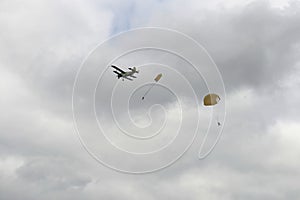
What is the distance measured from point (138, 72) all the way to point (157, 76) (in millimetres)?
18890

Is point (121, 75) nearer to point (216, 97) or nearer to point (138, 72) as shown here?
point (138, 72)

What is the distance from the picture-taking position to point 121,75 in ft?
400

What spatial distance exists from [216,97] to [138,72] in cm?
3137

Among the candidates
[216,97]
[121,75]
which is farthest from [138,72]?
[216,97]

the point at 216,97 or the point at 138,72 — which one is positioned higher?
the point at 138,72

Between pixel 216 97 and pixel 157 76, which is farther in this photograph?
pixel 216 97

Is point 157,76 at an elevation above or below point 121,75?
below

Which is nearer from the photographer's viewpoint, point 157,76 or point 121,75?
point 157,76

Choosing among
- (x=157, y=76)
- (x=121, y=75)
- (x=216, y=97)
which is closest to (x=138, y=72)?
(x=121, y=75)

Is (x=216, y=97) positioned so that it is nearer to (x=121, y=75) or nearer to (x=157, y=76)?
(x=157, y=76)

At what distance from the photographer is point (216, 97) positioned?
119 metres

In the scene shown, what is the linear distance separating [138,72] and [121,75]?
7131mm

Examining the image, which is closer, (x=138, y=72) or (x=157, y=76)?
(x=157, y=76)

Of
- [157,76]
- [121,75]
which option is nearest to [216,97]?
[157,76]
